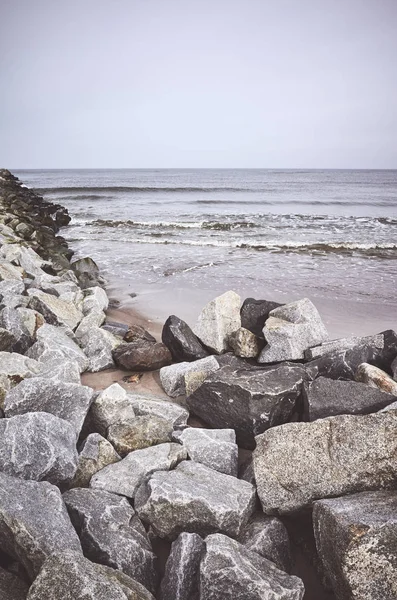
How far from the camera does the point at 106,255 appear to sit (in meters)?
11.3

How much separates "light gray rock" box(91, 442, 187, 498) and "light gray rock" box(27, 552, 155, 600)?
870 millimetres

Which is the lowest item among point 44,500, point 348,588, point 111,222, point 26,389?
point 348,588

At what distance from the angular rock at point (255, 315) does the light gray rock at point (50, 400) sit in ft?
7.40

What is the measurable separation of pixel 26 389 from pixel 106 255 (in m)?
8.57

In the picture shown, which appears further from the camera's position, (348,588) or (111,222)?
(111,222)

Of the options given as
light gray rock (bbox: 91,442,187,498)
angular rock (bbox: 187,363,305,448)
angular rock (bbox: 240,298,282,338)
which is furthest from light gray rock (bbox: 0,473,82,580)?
angular rock (bbox: 240,298,282,338)

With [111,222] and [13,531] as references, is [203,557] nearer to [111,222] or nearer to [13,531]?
[13,531]

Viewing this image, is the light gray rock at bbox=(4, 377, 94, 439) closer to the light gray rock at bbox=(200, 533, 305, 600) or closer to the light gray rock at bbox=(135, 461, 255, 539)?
the light gray rock at bbox=(135, 461, 255, 539)

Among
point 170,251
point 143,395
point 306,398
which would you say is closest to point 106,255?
point 170,251

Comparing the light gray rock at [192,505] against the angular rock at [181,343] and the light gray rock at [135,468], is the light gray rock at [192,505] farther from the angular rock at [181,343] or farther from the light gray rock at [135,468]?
the angular rock at [181,343]

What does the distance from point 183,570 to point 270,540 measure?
0.52 m

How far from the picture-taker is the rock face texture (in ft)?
5.71

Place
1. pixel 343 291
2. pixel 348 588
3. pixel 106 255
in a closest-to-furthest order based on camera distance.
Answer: pixel 348 588 → pixel 343 291 → pixel 106 255

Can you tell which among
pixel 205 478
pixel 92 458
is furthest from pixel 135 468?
pixel 205 478
